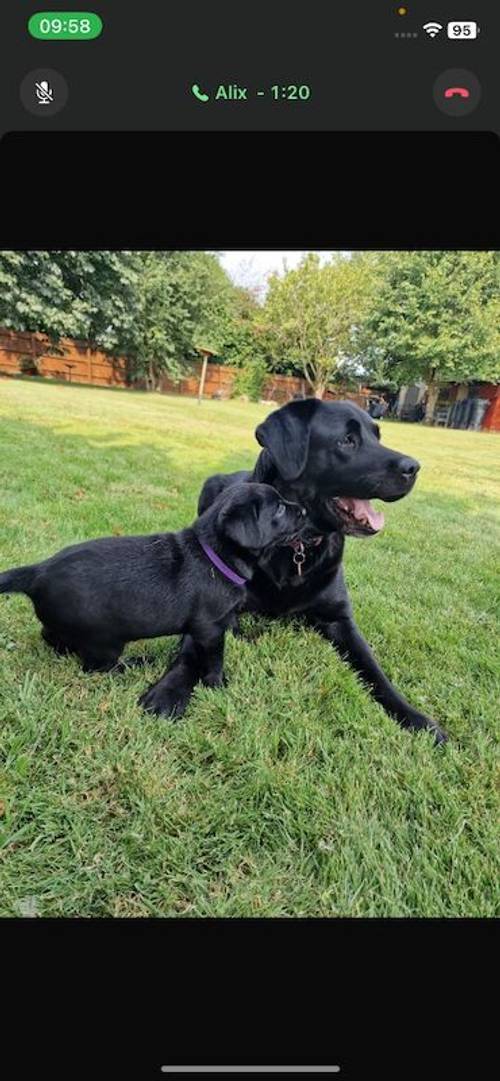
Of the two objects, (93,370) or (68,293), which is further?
(93,370)

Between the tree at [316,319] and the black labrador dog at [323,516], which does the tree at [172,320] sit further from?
the black labrador dog at [323,516]

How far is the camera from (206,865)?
1.31 meters

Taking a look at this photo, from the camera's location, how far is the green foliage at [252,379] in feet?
10.9

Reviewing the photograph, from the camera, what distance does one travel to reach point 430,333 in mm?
2418

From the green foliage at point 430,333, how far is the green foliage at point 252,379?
885 mm

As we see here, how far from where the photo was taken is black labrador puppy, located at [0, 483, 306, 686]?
195 cm
